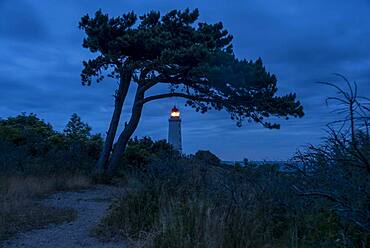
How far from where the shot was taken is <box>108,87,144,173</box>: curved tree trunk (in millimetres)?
16344

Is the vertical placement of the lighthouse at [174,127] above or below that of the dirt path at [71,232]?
above

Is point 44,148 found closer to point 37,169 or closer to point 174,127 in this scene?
point 37,169

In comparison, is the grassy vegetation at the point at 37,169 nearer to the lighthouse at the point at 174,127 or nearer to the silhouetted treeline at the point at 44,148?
the silhouetted treeline at the point at 44,148

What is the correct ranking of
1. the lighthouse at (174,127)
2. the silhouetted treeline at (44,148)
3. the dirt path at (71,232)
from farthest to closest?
1. the lighthouse at (174,127)
2. the silhouetted treeline at (44,148)
3. the dirt path at (71,232)

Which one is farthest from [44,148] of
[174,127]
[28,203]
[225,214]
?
[225,214]

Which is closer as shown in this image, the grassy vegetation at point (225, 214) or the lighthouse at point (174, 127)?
the grassy vegetation at point (225, 214)

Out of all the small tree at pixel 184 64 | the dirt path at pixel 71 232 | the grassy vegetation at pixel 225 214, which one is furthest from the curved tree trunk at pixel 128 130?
the grassy vegetation at pixel 225 214

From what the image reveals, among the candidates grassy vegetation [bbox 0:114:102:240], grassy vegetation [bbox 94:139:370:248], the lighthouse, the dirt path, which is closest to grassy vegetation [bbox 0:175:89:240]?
grassy vegetation [bbox 0:114:102:240]

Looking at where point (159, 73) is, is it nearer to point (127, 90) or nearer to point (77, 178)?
point (127, 90)

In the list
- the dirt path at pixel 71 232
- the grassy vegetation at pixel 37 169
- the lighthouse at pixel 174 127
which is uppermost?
the lighthouse at pixel 174 127

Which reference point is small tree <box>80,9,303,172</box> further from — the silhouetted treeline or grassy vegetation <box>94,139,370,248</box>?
grassy vegetation <box>94,139,370,248</box>

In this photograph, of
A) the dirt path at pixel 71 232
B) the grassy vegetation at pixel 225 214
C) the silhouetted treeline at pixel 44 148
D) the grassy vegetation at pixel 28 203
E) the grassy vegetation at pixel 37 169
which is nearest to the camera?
the grassy vegetation at pixel 225 214

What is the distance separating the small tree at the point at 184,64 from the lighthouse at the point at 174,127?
1.76 meters

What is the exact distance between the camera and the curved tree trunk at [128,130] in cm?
1634
